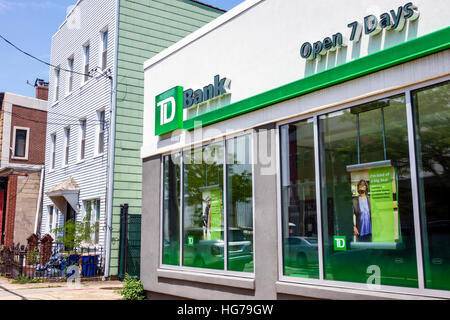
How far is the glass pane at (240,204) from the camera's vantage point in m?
8.23

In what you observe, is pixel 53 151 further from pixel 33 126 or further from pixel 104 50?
pixel 104 50

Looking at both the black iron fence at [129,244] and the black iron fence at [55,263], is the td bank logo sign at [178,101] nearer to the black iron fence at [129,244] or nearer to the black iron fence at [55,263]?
the black iron fence at [129,244]

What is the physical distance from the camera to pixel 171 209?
10.5 m

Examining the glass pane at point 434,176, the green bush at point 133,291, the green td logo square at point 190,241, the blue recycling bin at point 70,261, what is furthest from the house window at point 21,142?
the glass pane at point 434,176

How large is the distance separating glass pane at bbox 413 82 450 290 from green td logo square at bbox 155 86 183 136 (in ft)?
18.6

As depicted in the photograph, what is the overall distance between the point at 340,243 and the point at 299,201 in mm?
1053

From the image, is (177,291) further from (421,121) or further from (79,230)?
(79,230)

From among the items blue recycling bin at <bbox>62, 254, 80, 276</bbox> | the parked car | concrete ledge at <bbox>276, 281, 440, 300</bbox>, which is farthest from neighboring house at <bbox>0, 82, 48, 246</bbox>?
concrete ledge at <bbox>276, 281, 440, 300</bbox>

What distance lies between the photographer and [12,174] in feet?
74.8

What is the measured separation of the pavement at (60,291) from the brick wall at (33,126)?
12463mm

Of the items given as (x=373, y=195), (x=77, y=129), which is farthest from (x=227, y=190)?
(x=77, y=129)

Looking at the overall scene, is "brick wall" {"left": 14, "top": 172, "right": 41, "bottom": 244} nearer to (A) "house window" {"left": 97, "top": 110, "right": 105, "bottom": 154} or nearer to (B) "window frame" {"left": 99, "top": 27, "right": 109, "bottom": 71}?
(A) "house window" {"left": 97, "top": 110, "right": 105, "bottom": 154}

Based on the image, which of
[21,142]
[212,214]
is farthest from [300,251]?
[21,142]

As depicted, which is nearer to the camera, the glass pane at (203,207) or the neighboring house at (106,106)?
the glass pane at (203,207)
